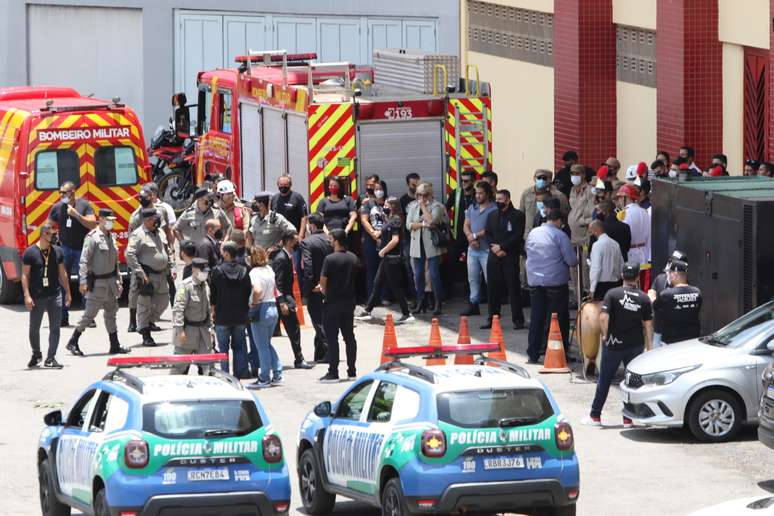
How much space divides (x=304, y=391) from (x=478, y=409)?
702 cm

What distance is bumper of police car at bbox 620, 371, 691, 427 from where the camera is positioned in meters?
16.2

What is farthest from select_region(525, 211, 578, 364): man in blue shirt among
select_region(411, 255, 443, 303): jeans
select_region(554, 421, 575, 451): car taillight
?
select_region(554, 421, 575, 451): car taillight

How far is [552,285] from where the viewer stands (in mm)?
20250

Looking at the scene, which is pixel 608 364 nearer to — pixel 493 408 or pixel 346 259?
pixel 346 259

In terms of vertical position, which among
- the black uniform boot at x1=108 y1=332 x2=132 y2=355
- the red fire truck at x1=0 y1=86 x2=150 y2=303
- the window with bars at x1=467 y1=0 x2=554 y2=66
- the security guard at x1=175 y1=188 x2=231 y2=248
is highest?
the window with bars at x1=467 y1=0 x2=554 y2=66

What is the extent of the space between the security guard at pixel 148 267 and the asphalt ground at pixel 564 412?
0.41m

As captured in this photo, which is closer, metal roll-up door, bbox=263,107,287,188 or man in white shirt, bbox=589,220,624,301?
man in white shirt, bbox=589,220,624,301

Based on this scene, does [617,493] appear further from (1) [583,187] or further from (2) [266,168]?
(2) [266,168]

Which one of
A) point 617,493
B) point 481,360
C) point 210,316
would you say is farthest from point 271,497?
point 210,316

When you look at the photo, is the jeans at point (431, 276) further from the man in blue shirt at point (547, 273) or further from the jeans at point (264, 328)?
the jeans at point (264, 328)

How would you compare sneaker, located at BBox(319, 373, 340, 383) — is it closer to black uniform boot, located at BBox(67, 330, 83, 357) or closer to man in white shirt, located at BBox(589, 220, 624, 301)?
man in white shirt, located at BBox(589, 220, 624, 301)

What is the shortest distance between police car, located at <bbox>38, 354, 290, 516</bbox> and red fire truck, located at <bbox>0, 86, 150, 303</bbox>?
1299 centimetres

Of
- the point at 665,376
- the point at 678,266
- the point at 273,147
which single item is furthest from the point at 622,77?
the point at 665,376

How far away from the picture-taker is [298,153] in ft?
83.6
